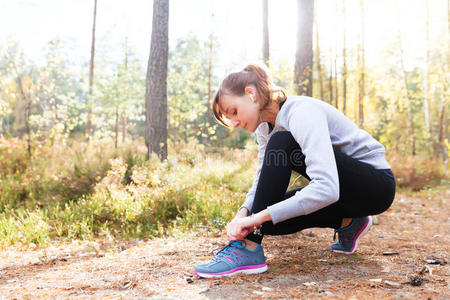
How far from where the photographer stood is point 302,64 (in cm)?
675

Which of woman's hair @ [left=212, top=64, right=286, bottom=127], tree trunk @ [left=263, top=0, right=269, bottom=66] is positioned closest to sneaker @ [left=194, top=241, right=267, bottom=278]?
woman's hair @ [left=212, top=64, right=286, bottom=127]

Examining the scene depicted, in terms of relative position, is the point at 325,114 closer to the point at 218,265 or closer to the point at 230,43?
the point at 218,265

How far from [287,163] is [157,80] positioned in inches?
216

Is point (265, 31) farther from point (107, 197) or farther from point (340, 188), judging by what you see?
point (340, 188)

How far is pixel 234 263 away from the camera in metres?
2.07

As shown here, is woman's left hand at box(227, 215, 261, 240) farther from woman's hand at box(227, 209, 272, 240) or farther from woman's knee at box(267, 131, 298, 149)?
woman's knee at box(267, 131, 298, 149)

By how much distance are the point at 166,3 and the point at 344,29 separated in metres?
9.75

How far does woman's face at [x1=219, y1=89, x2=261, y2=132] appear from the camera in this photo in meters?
2.11

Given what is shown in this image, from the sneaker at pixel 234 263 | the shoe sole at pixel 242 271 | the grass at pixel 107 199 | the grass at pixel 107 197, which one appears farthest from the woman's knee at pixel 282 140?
the grass at pixel 107 199

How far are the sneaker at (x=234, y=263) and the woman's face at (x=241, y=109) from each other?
2.38 feet

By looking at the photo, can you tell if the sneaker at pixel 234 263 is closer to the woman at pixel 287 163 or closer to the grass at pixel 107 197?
the woman at pixel 287 163

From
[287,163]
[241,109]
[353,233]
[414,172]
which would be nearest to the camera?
[287,163]

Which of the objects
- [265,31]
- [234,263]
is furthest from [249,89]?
[265,31]

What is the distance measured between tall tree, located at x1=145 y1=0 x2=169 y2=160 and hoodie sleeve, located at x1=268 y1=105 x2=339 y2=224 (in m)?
5.29
